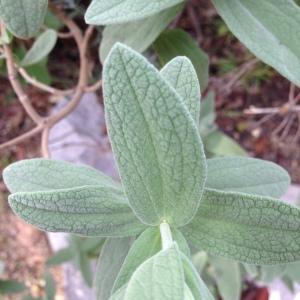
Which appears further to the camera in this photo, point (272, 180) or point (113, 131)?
point (272, 180)

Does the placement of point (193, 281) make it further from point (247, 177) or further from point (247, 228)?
point (247, 177)

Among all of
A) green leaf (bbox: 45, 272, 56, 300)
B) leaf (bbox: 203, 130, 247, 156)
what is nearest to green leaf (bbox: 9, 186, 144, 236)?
leaf (bbox: 203, 130, 247, 156)

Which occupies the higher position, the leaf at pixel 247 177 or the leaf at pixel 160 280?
the leaf at pixel 160 280

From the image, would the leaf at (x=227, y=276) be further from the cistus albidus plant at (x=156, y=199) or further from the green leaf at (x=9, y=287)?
the green leaf at (x=9, y=287)

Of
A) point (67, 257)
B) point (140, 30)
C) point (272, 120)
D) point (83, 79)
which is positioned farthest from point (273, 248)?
point (272, 120)

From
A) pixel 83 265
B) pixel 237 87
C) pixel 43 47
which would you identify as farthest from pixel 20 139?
pixel 237 87

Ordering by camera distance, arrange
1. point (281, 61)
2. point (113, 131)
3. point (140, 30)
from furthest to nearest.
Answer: point (140, 30), point (281, 61), point (113, 131)

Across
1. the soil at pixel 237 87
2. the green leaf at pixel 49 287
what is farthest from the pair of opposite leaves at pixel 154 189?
the soil at pixel 237 87

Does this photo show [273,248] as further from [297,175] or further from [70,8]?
[297,175]

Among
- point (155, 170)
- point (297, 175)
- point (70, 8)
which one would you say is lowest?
point (297, 175)
